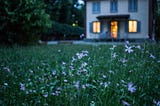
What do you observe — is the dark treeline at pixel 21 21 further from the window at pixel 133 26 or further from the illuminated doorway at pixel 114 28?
the window at pixel 133 26

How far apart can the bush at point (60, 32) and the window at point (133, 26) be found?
35.3 feet

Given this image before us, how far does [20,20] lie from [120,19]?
20753 millimetres

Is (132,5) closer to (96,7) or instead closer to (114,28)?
(114,28)

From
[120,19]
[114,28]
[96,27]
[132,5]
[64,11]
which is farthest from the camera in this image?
[64,11]

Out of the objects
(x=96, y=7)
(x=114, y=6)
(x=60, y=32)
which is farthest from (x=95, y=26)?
(x=60, y=32)

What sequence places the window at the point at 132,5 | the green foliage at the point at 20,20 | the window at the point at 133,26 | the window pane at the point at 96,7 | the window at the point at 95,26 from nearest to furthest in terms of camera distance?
the green foliage at the point at 20,20, the window at the point at 133,26, the window at the point at 132,5, the window pane at the point at 96,7, the window at the point at 95,26

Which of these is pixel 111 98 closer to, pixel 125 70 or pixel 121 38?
pixel 125 70

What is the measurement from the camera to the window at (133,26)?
3838cm

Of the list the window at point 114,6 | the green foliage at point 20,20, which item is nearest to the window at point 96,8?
the window at point 114,6

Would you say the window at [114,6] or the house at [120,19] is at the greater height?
the window at [114,6]

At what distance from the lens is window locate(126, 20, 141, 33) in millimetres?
38375

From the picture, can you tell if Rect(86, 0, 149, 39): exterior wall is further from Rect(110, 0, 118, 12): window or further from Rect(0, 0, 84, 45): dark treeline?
Rect(0, 0, 84, 45): dark treeline

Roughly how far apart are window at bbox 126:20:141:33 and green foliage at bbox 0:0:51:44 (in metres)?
19.1

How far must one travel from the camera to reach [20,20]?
2044 cm
